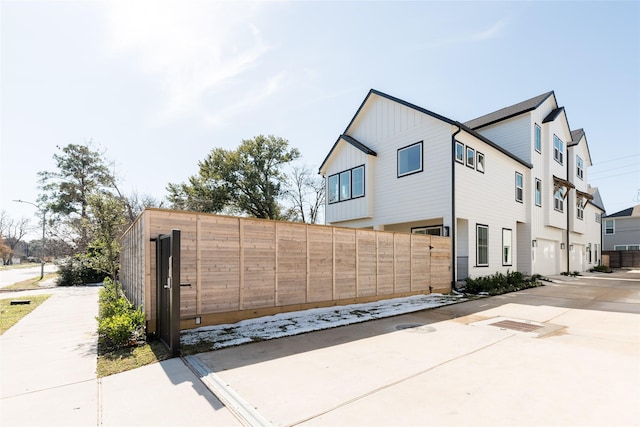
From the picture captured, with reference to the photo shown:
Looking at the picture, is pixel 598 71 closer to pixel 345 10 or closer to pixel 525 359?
pixel 345 10

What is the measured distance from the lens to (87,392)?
3420 millimetres

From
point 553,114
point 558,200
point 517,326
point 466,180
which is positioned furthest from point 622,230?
point 517,326

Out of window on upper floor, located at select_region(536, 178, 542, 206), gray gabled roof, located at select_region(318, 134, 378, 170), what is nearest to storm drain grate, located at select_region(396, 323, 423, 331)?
gray gabled roof, located at select_region(318, 134, 378, 170)

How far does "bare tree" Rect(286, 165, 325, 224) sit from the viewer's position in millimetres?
29797

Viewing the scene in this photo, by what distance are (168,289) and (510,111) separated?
18714 millimetres

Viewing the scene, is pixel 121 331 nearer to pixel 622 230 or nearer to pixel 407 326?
pixel 407 326

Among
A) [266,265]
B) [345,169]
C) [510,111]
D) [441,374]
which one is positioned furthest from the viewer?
[510,111]

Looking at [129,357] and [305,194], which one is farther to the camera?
[305,194]

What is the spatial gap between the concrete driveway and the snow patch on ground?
1.33ft

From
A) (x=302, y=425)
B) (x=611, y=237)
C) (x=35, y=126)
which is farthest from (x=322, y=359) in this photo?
(x=611, y=237)

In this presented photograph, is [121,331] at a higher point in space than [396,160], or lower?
lower

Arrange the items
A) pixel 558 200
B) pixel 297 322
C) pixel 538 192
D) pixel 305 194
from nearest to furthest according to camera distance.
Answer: pixel 297 322
pixel 538 192
pixel 558 200
pixel 305 194

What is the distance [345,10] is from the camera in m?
8.73

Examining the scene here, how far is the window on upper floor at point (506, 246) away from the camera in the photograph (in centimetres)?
1415
